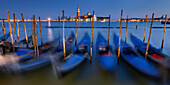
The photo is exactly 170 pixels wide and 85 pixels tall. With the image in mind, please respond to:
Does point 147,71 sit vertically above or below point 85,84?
above

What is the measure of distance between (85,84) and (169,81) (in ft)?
13.4

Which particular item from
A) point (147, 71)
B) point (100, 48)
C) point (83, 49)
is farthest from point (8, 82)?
point (147, 71)

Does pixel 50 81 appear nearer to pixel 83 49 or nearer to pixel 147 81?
pixel 83 49

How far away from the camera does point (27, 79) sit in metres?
5.26

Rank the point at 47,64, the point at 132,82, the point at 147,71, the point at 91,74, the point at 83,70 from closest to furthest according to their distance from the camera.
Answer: the point at 147,71, the point at 132,82, the point at 91,74, the point at 83,70, the point at 47,64

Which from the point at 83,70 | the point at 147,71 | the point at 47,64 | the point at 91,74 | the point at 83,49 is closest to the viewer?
the point at 147,71

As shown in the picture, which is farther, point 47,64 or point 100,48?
point 100,48

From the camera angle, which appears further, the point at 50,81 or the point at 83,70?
the point at 83,70

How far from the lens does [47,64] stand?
668 centimetres

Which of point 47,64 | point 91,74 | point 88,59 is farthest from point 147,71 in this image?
point 47,64

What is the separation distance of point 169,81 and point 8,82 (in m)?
7.88

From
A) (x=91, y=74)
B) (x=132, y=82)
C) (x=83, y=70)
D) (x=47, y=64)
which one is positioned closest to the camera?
(x=132, y=82)

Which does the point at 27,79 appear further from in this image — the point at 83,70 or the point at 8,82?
the point at 83,70

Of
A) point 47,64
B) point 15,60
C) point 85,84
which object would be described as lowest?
point 85,84
